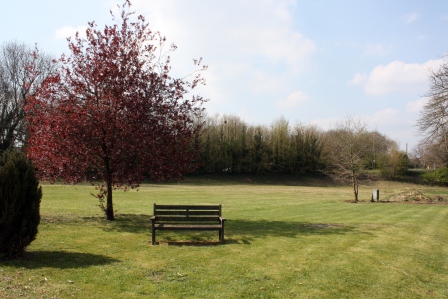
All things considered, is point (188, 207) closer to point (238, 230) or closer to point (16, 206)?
point (238, 230)

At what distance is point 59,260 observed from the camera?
765 cm

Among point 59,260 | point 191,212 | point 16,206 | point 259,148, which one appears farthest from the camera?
point 259,148

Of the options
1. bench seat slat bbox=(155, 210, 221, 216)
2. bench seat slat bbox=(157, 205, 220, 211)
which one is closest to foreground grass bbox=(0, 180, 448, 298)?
bench seat slat bbox=(155, 210, 221, 216)

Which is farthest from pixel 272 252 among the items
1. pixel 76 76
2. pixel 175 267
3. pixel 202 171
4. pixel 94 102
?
pixel 202 171

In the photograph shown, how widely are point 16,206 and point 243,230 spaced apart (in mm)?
7148

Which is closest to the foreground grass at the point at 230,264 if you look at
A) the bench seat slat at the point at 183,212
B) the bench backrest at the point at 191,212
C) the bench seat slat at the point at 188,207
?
the bench backrest at the point at 191,212

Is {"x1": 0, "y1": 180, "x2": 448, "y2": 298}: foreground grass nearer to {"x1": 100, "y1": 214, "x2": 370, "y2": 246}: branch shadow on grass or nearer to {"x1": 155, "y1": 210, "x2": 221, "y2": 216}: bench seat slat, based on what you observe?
{"x1": 100, "y1": 214, "x2": 370, "y2": 246}: branch shadow on grass

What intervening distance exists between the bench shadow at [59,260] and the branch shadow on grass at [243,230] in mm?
2380

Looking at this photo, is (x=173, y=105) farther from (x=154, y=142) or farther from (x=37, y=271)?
(x=37, y=271)

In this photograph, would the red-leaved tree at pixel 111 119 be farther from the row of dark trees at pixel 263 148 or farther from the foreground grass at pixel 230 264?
the row of dark trees at pixel 263 148

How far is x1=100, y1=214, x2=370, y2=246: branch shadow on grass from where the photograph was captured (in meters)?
10.6

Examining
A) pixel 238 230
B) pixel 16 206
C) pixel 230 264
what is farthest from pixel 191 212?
pixel 16 206

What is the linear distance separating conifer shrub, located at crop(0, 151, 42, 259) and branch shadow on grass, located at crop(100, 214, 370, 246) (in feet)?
11.7

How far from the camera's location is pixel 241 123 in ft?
223
